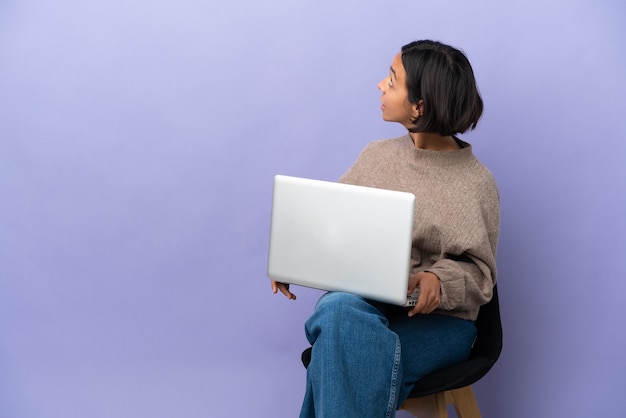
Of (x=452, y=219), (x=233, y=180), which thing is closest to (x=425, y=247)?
(x=452, y=219)

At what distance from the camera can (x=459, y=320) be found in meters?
1.96

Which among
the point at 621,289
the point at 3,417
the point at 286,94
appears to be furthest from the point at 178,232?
the point at 621,289

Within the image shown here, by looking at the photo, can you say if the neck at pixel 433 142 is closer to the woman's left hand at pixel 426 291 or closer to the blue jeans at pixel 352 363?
the woman's left hand at pixel 426 291

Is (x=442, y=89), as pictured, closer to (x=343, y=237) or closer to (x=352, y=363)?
(x=343, y=237)

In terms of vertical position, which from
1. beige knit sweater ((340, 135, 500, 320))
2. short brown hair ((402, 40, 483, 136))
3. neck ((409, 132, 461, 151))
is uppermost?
short brown hair ((402, 40, 483, 136))

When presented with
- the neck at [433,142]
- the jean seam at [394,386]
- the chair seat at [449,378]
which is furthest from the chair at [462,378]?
the neck at [433,142]

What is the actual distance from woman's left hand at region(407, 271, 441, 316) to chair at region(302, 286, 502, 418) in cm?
15

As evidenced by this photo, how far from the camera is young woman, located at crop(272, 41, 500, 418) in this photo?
171 centimetres

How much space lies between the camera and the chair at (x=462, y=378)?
1.84 metres

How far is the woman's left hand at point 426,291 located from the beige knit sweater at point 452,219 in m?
0.02

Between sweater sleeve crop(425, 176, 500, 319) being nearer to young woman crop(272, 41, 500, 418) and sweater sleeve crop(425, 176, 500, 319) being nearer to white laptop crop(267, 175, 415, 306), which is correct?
young woman crop(272, 41, 500, 418)

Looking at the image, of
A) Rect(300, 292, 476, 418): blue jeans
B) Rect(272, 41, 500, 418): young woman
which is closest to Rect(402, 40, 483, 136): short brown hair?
Rect(272, 41, 500, 418): young woman

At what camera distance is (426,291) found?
1.80 meters

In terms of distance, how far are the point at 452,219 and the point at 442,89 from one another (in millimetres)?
297
